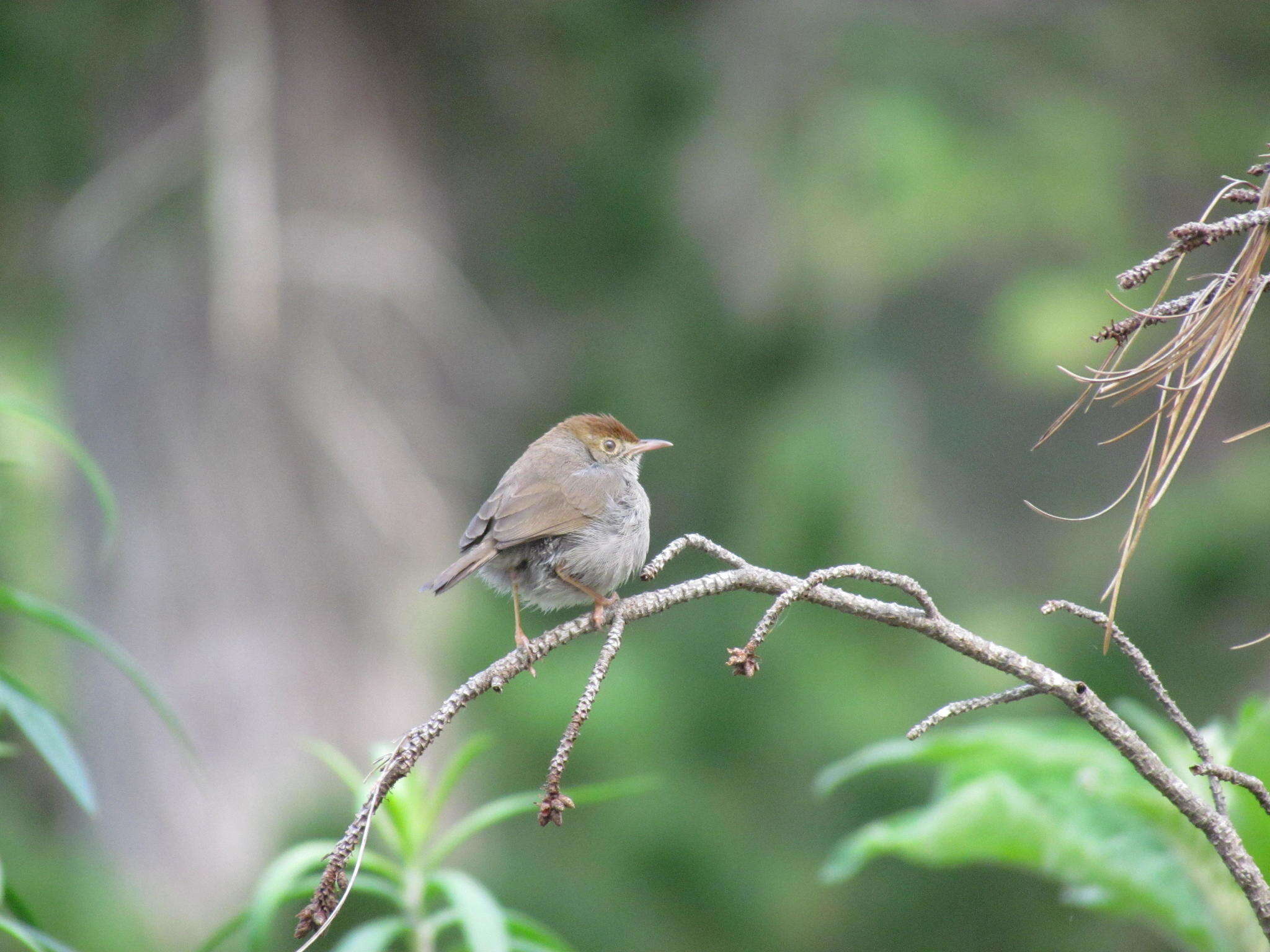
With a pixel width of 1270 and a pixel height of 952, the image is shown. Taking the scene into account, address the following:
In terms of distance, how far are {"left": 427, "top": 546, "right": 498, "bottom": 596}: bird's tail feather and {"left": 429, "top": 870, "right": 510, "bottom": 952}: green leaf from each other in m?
0.41

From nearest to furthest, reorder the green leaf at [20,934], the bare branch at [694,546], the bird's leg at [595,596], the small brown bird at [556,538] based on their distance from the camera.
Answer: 1. the bare branch at [694,546]
2. the green leaf at [20,934]
3. the bird's leg at [595,596]
4. the small brown bird at [556,538]

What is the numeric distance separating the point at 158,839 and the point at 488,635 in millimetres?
1604

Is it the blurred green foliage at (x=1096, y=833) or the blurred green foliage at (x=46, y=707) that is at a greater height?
the blurred green foliage at (x=1096, y=833)

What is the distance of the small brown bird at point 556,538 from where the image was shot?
7.14 ft

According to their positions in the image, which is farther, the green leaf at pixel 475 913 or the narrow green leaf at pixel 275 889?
the narrow green leaf at pixel 275 889

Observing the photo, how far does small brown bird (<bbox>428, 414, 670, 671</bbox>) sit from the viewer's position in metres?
2.18

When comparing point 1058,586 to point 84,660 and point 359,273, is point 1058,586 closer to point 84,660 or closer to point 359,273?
point 359,273

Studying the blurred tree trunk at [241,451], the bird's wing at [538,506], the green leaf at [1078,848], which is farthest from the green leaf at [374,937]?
the blurred tree trunk at [241,451]

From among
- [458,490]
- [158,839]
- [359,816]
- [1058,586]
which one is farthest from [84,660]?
[359,816]

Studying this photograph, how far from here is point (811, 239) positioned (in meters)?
5.25

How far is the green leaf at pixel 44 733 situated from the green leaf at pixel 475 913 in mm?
487

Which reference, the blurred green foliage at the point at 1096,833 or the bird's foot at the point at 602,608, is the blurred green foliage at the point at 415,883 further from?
the blurred green foliage at the point at 1096,833

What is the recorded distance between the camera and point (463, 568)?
2.02m

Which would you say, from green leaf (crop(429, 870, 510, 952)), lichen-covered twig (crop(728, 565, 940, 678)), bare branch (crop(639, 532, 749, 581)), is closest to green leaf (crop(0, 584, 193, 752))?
green leaf (crop(429, 870, 510, 952))
